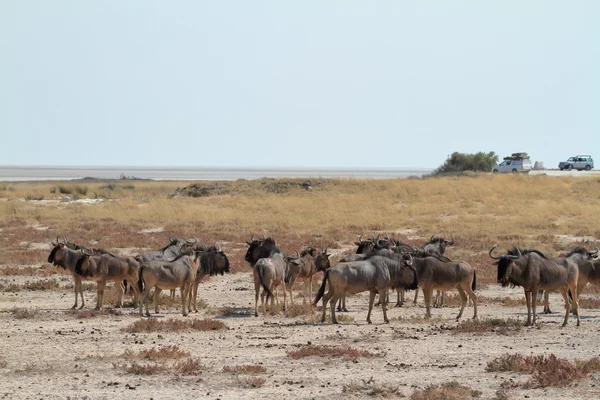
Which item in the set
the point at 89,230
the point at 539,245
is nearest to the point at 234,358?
the point at 539,245

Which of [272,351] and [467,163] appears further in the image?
[467,163]

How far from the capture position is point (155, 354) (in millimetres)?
14242

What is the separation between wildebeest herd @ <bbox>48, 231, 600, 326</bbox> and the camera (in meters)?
18.2

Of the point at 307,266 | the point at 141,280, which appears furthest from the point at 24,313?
the point at 307,266

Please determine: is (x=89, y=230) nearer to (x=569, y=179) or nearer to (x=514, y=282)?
(x=514, y=282)

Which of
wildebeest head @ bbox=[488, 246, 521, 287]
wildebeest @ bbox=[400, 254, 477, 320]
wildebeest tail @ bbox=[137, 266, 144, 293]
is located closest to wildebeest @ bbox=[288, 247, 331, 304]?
wildebeest @ bbox=[400, 254, 477, 320]

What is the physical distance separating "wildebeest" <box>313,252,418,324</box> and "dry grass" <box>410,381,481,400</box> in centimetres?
602

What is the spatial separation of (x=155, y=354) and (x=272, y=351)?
198 centimetres

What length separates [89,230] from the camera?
39219 mm

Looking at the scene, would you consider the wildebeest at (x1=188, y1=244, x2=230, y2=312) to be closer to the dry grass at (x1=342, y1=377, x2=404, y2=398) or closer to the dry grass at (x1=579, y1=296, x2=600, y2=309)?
the dry grass at (x1=579, y1=296, x2=600, y2=309)

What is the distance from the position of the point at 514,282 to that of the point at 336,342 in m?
4.23

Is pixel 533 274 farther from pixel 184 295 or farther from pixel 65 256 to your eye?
pixel 65 256

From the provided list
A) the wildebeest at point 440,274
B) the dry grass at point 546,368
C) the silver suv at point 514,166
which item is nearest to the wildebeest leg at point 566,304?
the wildebeest at point 440,274

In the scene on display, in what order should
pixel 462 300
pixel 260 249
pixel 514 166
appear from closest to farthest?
1. pixel 462 300
2. pixel 260 249
3. pixel 514 166
